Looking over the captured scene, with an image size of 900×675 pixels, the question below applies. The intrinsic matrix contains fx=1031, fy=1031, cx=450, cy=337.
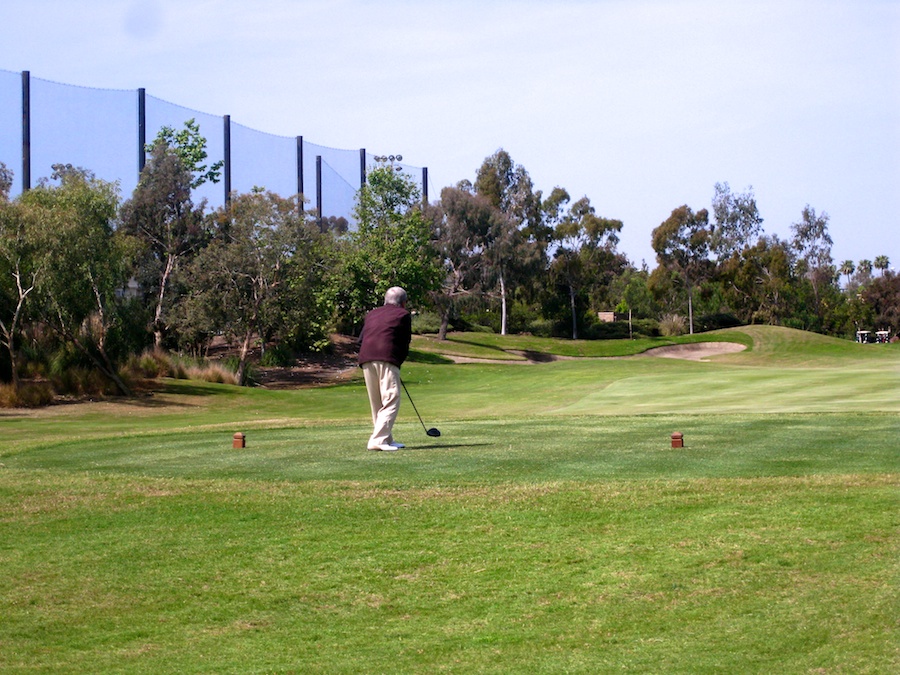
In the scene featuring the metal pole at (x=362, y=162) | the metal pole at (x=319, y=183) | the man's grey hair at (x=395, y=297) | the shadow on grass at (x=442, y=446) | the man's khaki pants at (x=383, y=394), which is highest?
the metal pole at (x=362, y=162)

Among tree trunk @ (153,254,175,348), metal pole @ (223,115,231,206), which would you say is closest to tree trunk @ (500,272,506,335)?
metal pole @ (223,115,231,206)

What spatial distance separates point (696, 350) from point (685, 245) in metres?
23.4

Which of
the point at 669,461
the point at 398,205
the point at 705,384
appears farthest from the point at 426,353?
the point at 669,461

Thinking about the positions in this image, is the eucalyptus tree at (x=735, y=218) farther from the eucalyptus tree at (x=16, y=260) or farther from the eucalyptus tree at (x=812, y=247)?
the eucalyptus tree at (x=16, y=260)

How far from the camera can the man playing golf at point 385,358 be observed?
12852mm

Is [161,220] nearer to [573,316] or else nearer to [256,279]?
[256,279]

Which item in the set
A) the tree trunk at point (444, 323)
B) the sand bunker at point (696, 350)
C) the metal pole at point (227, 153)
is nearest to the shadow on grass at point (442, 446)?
the metal pole at point (227, 153)

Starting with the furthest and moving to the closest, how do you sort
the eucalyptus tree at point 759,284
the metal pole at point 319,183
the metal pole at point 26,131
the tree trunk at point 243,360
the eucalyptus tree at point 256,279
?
the eucalyptus tree at point 759,284
the metal pole at point 319,183
the metal pole at point 26,131
the eucalyptus tree at point 256,279
the tree trunk at point 243,360

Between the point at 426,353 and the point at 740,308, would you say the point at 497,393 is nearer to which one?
the point at 426,353

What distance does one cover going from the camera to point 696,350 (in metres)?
67.1

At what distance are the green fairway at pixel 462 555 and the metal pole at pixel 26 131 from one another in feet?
112

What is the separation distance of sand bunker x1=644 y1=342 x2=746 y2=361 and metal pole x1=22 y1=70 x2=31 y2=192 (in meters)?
38.8

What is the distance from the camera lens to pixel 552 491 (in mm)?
9805

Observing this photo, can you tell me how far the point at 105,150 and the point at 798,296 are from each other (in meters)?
60.4
